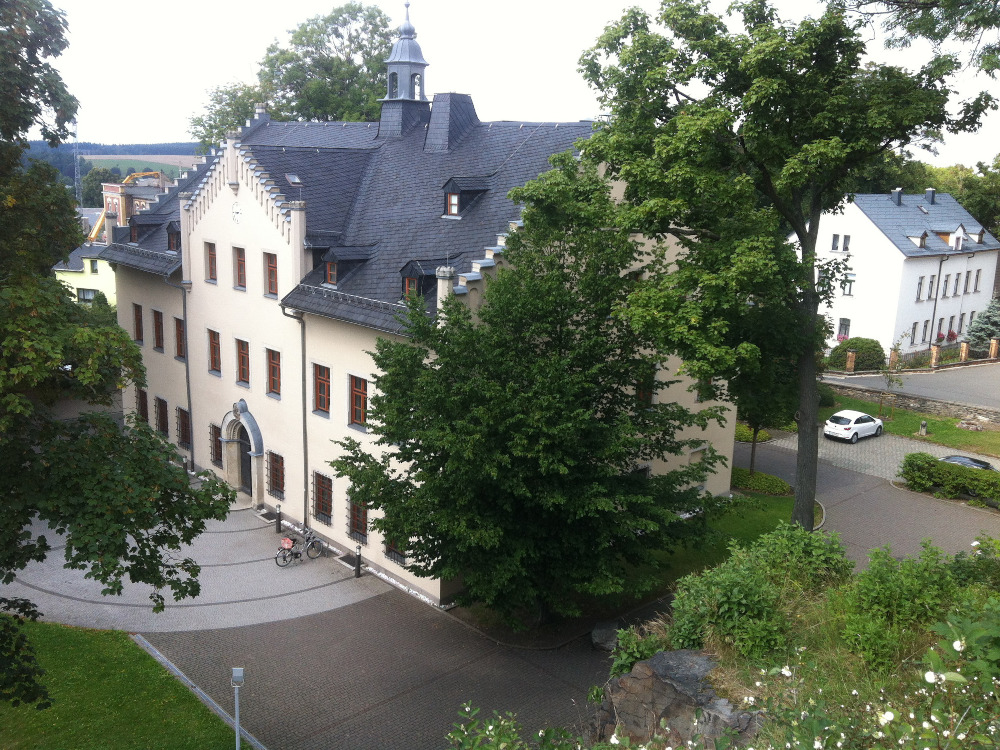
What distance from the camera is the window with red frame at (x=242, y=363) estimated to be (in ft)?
96.6

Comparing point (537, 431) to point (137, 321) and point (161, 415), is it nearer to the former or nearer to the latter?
point (161, 415)

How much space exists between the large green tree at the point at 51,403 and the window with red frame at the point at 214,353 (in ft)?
54.0

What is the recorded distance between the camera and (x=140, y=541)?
14.1 metres

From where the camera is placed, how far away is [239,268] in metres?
29.0

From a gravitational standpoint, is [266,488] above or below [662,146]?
below

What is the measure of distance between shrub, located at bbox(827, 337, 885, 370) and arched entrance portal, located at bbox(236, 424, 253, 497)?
1357 inches

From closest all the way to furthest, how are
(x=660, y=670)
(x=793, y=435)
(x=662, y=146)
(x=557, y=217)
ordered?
(x=660, y=670), (x=662, y=146), (x=557, y=217), (x=793, y=435)

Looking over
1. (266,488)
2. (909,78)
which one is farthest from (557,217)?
(266,488)

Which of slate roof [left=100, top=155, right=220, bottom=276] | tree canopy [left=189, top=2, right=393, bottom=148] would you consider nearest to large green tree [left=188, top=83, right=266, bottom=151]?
tree canopy [left=189, top=2, right=393, bottom=148]

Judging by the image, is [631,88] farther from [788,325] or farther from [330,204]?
[330,204]

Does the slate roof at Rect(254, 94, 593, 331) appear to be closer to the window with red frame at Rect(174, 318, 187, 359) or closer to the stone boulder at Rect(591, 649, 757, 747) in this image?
the window with red frame at Rect(174, 318, 187, 359)

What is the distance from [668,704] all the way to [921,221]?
53.0 m

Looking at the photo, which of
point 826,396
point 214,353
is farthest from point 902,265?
point 214,353

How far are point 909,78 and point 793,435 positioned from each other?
25127mm
